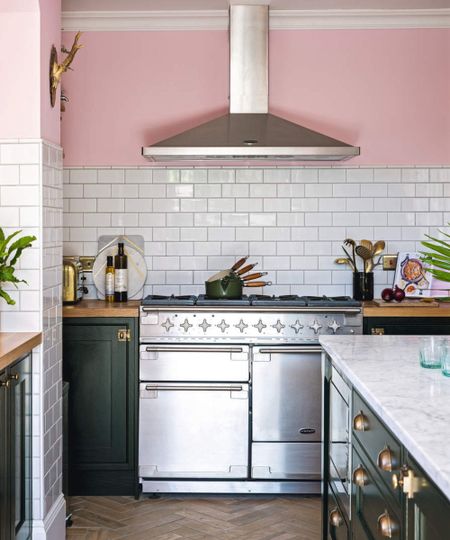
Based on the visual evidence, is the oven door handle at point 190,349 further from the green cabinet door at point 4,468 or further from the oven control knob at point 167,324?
the green cabinet door at point 4,468

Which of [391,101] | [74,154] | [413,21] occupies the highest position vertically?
[413,21]

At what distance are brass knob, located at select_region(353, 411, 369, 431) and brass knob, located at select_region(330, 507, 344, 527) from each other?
626 mm

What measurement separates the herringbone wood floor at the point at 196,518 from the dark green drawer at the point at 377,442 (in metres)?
1.57

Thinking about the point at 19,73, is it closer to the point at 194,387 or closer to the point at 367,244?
the point at 194,387

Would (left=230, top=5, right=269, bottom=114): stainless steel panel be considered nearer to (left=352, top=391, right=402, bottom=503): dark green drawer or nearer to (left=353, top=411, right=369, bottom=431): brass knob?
(left=352, top=391, right=402, bottom=503): dark green drawer

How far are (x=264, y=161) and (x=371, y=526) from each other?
3.14m

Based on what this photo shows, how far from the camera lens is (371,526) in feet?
7.70

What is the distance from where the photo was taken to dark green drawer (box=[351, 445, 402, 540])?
2.03 m

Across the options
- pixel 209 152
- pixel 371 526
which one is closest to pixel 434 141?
pixel 209 152

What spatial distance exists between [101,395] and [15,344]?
4.71ft

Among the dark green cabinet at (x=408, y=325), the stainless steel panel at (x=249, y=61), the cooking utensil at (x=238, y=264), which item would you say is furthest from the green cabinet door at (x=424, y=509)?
the stainless steel panel at (x=249, y=61)

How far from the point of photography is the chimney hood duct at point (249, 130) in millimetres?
4523

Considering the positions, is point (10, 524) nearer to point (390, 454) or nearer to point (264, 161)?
point (390, 454)

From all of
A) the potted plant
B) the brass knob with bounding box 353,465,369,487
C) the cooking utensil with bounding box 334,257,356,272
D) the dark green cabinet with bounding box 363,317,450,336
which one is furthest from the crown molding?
the brass knob with bounding box 353,465,369,487
